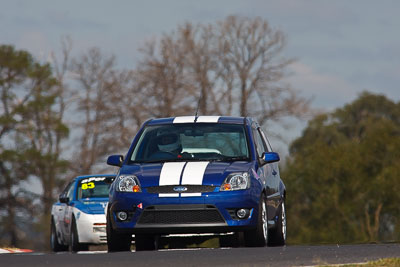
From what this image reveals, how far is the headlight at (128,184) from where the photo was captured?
515 inches

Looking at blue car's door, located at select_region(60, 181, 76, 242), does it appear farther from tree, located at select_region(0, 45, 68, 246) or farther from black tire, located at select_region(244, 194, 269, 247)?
tree, located at select_region(0, 45, 68, 246)

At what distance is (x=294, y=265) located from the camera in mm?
9906

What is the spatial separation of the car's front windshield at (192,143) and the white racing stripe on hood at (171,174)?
1.26ft

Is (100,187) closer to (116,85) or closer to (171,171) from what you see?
(171,171)

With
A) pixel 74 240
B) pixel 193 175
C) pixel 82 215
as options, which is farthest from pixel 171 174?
pixel 74 240

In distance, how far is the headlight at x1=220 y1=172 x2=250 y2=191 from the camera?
42.9 feet

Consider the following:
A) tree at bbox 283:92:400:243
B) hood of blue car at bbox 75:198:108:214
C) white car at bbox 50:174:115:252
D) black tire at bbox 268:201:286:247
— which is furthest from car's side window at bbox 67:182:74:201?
tree at bbox 283:92:400:243

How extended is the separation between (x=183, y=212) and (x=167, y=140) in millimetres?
1523

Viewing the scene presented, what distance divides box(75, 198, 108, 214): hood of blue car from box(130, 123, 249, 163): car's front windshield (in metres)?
6.00

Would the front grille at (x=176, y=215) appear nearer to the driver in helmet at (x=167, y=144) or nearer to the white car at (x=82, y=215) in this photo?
the driver in helmet at (x=167, y=144)

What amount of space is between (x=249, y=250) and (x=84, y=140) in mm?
48969

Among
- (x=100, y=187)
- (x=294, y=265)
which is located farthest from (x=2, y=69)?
(x=294, y=265)

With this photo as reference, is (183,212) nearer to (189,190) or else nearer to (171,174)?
(189,190)

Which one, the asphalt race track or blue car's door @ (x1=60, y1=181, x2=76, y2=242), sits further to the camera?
blue car's door @ (x1=60, y1=181, x2=76, y2=242)
